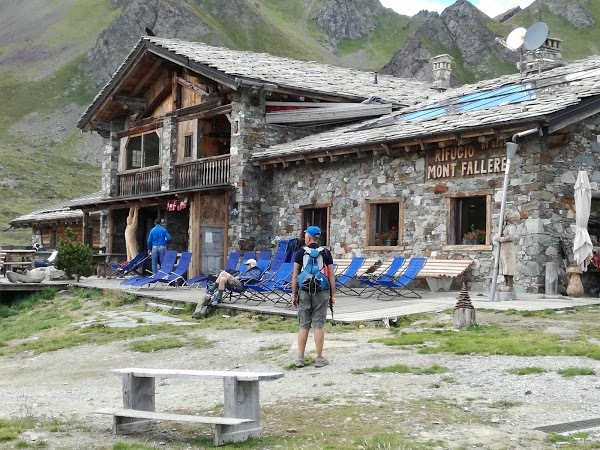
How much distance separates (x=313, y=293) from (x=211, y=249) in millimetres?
12766

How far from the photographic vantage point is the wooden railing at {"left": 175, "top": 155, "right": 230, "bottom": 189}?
22812 mm

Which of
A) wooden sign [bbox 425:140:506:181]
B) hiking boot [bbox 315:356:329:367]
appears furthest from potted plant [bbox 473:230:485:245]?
hiking boot [bbox 315:356:329:367]

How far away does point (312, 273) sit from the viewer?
32.1 ft

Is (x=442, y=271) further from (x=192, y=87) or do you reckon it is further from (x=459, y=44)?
(x=459, y=44)

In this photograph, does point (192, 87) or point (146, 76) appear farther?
point (146, 76)

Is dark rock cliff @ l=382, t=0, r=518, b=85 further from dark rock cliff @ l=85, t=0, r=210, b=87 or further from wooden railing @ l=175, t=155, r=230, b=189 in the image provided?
wooden railing @ l=175, t=155, r=230, b=189

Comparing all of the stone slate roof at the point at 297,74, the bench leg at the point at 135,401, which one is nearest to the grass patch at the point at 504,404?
the bench leg at the point at 135,401

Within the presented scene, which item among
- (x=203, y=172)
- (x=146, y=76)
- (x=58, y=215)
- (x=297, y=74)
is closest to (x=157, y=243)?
(x=203, y=172)

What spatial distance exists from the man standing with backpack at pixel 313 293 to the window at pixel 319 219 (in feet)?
35.2

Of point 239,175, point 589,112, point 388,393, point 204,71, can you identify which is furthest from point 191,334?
point 204,71

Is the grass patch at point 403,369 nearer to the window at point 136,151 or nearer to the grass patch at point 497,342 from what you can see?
the grass patch at point 497,342

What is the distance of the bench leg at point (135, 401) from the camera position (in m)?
7.30

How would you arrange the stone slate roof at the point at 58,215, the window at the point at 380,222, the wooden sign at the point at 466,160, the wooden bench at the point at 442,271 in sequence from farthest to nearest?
the stone slate roof at the point at 58,215 → the window at the point at 380,222 → the wooden bench at the point at 442,271 → the wooden sign at the point at 466,160

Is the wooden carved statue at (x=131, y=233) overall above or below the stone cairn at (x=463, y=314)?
above
